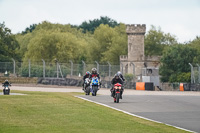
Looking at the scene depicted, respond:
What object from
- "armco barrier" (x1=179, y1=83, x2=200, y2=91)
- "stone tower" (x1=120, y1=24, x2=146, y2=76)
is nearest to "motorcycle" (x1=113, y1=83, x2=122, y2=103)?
"armco barrier" (x1=179, y1=83, x2=200, y2=91)

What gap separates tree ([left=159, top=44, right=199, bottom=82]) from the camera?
101 meters

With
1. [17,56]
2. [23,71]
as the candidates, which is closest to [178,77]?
[17,56]

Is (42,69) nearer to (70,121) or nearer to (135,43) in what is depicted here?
(70,121)

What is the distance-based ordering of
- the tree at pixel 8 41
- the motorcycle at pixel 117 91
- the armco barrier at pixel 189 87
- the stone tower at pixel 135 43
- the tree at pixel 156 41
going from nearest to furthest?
the motorcycle at pixel 117 91 → the armco barrier at pixel 189 87 → the tree at pixel 8 41 → the stone tower at pixel 135 43 → the tree at pixel 156 41

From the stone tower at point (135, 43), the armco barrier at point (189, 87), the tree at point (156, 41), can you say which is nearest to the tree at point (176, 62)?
the stone tower at point (135, 43)

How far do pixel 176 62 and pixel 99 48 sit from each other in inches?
1663

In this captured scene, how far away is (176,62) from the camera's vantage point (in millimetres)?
103250

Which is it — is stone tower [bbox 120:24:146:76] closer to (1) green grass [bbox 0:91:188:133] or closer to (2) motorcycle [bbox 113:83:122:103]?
(2) motorcycle [bbox 113:83:122:103]

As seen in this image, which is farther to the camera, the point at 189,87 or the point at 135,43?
the point at 135,43

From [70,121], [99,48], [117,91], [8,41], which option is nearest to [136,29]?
[8,41]

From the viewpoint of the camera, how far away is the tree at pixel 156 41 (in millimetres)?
140375

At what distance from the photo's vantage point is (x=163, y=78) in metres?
102

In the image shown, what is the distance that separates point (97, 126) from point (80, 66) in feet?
140

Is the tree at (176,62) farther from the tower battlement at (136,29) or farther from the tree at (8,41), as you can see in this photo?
the tree at (8,41)
